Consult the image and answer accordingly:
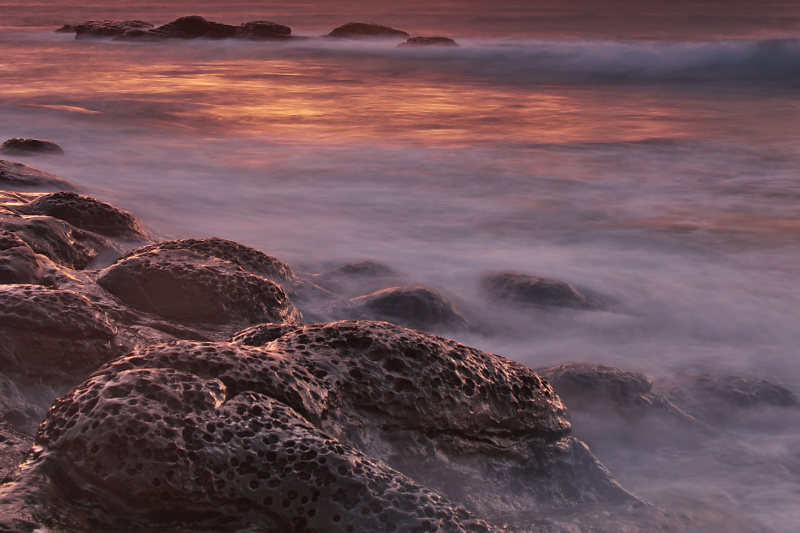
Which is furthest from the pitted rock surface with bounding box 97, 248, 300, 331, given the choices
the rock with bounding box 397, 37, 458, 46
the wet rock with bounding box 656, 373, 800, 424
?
the rock with bounding box 397, 37, 458, 46

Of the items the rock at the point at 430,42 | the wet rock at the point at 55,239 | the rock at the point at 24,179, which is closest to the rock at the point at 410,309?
the wet rock at the point at 55,239

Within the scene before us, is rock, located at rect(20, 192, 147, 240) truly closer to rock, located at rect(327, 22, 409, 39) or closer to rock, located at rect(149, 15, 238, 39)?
rock, located at rect(149, 15, 238, 39)

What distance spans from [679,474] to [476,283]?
253 centimetres

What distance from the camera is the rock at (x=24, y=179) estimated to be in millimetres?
6480

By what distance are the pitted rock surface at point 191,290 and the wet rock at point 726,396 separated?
1954 mm

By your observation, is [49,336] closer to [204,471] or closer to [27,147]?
[204,471]

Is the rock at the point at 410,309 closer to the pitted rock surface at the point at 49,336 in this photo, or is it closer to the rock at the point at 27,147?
the pitted rock surface at the point at 49,336

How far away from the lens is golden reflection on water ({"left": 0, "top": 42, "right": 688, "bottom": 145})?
40.1 ft

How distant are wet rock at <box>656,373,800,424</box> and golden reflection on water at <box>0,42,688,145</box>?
25.2 feet

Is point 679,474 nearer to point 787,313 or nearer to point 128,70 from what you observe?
point 787,313

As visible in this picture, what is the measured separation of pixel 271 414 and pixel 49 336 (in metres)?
1.17

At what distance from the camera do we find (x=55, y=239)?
4.44 meters

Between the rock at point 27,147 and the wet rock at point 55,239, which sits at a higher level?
the wet rock at point 55,239

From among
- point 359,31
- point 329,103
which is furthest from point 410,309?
point 359,31
